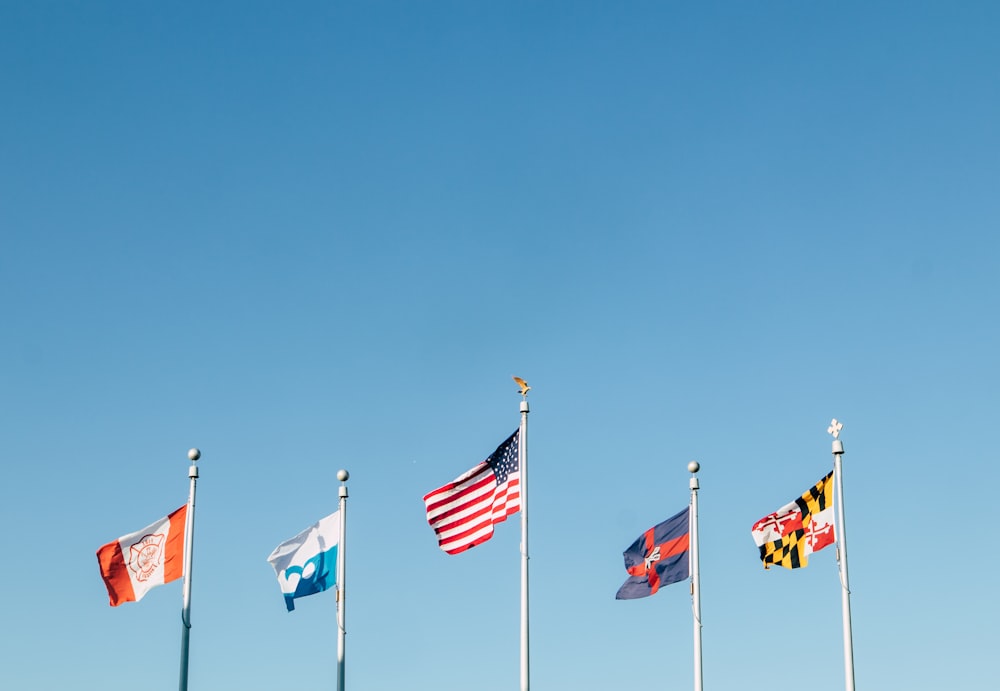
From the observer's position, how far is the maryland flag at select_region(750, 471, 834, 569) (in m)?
35.5

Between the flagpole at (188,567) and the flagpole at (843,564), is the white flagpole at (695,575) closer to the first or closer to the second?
the flagpole at (843,564)

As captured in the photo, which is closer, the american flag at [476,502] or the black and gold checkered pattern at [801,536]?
the american flag at [476,502]

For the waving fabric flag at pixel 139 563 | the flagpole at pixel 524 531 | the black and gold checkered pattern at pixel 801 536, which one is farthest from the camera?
the black and gold checkered pattern at pixel 801 536

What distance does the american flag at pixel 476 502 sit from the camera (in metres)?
34.4

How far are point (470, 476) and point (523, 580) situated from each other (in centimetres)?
270

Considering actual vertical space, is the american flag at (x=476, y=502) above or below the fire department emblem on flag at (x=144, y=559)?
above

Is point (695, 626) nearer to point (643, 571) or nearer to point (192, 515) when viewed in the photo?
point (643, 571)

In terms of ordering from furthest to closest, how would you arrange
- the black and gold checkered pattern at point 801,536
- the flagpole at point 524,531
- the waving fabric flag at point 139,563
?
the black and gold checkered pattern at point 801,536, the waving fabric flag at point 139,563, the flagpole at point 524,531

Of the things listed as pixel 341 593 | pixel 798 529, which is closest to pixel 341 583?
pixel 341 593

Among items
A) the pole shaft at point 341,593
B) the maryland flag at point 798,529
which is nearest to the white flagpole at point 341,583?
the pole shaft at point 341,593

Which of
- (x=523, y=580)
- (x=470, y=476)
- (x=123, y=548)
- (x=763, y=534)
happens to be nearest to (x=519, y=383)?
(x=470, y=476)

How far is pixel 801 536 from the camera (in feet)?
117

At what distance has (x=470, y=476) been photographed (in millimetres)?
34562

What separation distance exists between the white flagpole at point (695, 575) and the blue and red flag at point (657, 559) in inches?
8.7
